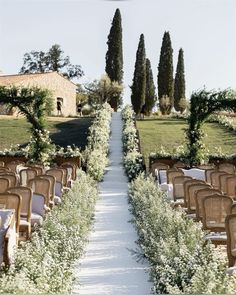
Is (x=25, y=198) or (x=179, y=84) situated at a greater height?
(x=179, y=84)

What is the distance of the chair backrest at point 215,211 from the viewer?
8094 millimetres

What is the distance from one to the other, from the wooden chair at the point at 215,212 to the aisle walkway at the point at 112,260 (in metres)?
1.15

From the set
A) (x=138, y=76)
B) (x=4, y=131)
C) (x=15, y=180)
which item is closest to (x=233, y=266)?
(x=15, y=180)

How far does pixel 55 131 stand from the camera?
35969mm

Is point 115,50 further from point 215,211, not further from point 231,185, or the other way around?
point 215,211

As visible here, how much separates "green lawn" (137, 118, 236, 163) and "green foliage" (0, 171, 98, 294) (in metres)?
19.0

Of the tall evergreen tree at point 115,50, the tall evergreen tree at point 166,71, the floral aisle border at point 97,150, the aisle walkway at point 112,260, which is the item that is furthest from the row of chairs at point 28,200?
the tall evergreen tree at point 166,71

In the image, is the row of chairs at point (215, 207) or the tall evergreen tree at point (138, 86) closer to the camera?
the row of chairs at point (215, 207)

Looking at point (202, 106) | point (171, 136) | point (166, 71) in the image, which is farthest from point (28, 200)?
point (166, 71)

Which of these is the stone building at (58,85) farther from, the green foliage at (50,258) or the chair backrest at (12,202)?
the chair backrest at (12,202)

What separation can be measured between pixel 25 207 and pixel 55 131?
2727cm

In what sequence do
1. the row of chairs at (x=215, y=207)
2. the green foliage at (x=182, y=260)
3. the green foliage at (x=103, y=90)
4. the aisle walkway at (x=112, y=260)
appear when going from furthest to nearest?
the green foliage at (x=103, y=90), the aisle walkway at (x=112, y=260), the row of chairs at (x=215, y=207), the green foliage at (x=182, y=260)

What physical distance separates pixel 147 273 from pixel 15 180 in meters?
4.79

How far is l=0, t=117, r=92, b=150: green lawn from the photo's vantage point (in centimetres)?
3279
